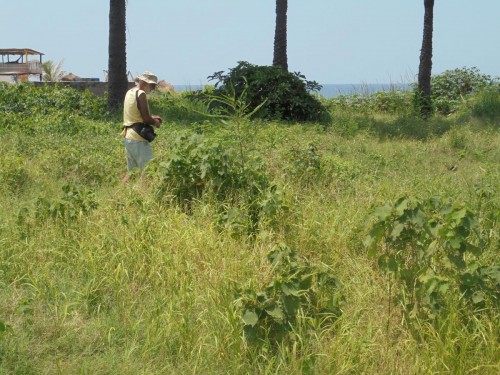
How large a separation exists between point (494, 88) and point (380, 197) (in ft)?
43.8

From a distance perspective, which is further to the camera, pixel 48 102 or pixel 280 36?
pixel 280 36

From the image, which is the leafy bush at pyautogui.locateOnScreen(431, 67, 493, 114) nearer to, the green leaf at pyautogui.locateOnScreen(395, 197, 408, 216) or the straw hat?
the straw hat

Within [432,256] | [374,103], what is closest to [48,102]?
[374,103]

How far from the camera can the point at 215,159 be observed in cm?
756

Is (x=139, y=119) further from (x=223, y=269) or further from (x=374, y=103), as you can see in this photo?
(x=374, y=103)

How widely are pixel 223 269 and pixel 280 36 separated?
1372cm

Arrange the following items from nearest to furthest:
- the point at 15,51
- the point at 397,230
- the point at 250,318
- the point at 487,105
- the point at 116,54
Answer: the point at 250,318 < the point at 397,230 < the point at 116,54 < the point at 487,105 < the point at 15,51

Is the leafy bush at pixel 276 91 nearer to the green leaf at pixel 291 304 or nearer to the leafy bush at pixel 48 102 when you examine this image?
the leafy bush at pixel 48 102

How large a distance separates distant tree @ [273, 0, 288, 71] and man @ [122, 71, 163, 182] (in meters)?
9.97

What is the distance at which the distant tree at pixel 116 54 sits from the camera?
16484 mm

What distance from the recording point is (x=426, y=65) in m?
19.0

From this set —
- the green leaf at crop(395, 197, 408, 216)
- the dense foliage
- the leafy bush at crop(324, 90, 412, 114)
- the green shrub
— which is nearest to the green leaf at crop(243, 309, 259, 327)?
the green leaf at crop(395, 197, 408, 216)

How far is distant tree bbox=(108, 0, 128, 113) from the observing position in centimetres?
1648

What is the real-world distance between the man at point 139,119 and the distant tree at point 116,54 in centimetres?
719
